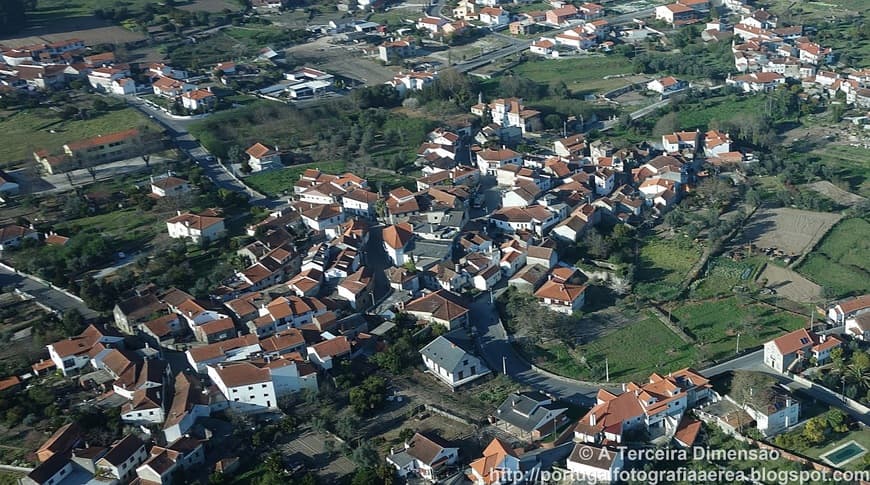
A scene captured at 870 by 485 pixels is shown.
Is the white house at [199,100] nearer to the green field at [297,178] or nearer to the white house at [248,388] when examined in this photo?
the green field at [297,178]

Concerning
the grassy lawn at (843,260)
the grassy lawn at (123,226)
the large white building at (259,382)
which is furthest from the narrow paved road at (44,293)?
the grassy lawn at (843,260)

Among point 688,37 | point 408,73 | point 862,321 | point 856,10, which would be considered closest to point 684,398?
point 862,321

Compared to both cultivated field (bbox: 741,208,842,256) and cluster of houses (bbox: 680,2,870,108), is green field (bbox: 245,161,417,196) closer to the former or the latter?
cultivated field (bbox: 741,208,842,256)

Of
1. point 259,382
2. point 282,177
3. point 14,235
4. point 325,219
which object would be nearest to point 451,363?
point 259,382

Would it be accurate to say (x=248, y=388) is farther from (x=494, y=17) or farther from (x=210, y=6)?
(x=210, y=6)

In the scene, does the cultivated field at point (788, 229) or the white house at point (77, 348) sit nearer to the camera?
the white house at point (77, 348)

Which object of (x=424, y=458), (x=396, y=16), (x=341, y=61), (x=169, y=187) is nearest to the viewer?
(x=424, y=458)
